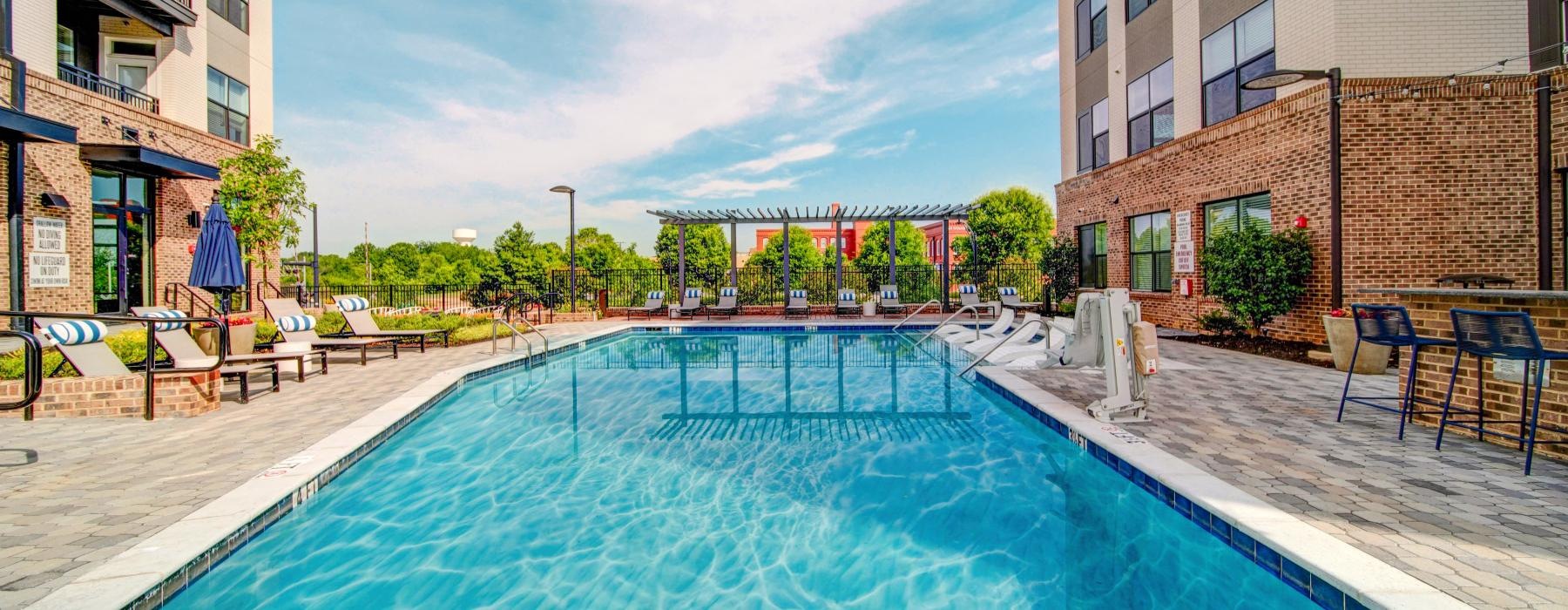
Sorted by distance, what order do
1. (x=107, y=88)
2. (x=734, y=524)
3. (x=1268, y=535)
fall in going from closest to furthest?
(x=1268, y=535) < (x=734, y=524) < (x=107, y=88)

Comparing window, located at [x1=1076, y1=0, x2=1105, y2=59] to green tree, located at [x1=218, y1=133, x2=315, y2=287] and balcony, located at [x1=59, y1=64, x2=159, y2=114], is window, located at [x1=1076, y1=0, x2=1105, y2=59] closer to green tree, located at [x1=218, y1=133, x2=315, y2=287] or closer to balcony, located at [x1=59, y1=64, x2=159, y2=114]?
green tree, located at [x1=218, y1=133, x2=315, y2=287]

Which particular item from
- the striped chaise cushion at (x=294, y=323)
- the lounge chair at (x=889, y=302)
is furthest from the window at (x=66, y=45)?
the lounge chair at (x=889, y=302)

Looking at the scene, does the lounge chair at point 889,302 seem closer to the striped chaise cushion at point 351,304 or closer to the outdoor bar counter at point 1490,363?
the striped chaise cushion at point 351,304

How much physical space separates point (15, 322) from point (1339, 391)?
15.6m

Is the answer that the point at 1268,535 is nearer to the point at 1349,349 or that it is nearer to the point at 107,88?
the point at 1349,349

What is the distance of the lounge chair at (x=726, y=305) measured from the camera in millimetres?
17170

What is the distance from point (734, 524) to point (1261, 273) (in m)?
9.00

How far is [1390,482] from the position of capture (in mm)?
3445

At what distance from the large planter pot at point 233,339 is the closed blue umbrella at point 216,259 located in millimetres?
285

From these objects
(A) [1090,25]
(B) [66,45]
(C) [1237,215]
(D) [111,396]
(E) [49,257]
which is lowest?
(D) [111,396]

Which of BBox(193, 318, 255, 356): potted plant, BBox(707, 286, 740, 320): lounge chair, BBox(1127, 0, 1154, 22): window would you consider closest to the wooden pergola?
BBox(707, 286, 740, 320): lounge chair

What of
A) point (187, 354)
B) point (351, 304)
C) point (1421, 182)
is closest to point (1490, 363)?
point (1421, 182)

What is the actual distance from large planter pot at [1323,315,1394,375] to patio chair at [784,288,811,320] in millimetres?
11324

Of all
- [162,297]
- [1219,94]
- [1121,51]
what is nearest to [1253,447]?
[1219,94]
